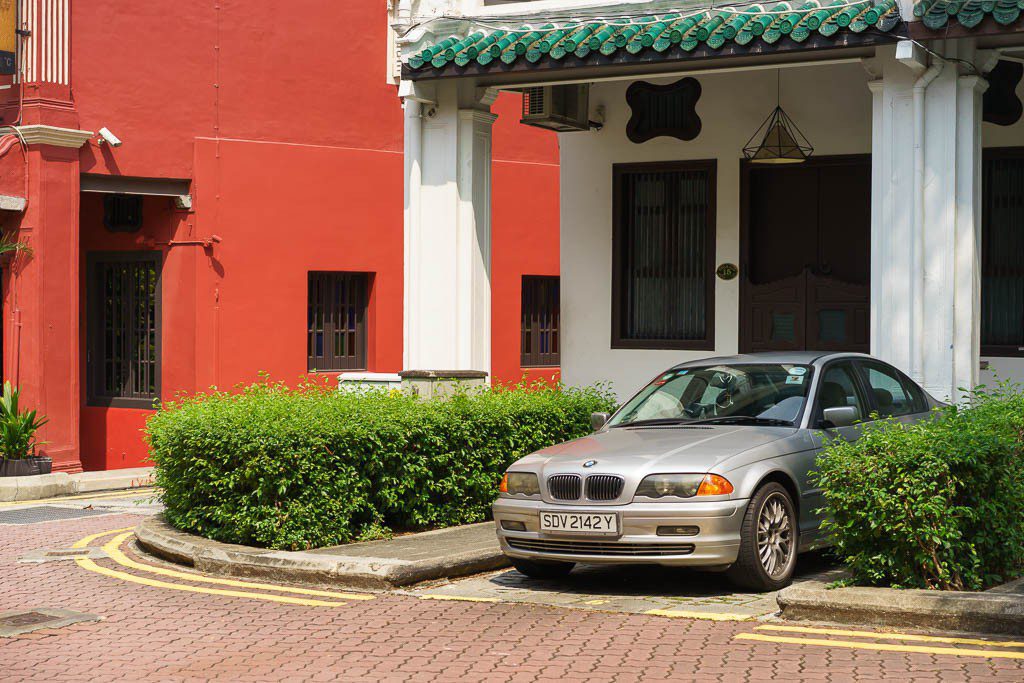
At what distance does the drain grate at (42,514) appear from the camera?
13672 mm

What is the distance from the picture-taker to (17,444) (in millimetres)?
16625

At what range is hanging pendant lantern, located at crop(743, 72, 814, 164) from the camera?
14344mm

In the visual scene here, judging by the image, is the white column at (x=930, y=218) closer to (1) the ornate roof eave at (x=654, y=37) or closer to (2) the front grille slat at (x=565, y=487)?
(1) the ornate roof eave at (x=654, y=37)

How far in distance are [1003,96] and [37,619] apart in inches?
429

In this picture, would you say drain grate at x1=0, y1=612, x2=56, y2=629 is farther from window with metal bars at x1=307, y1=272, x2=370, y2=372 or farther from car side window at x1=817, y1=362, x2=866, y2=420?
window with metal bars at x1=307, y1=272, x2=370, y2=372

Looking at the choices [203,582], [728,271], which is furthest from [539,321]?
[203,582]

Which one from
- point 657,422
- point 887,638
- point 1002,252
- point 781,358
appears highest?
point 1002,252

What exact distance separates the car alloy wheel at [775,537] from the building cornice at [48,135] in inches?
493

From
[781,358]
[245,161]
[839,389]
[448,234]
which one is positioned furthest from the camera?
[245,161]

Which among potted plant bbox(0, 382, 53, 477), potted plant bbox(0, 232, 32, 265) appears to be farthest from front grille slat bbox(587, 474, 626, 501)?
potted plant bbox(0, 232, 32, 265)

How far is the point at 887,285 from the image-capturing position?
1143 centimetres

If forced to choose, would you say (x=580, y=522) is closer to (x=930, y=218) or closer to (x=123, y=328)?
(x=930, y=218)

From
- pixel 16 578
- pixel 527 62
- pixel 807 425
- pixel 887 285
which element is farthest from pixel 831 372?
pixel 16 578

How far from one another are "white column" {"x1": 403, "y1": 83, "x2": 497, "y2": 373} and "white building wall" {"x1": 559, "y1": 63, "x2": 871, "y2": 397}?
9.88 feet
